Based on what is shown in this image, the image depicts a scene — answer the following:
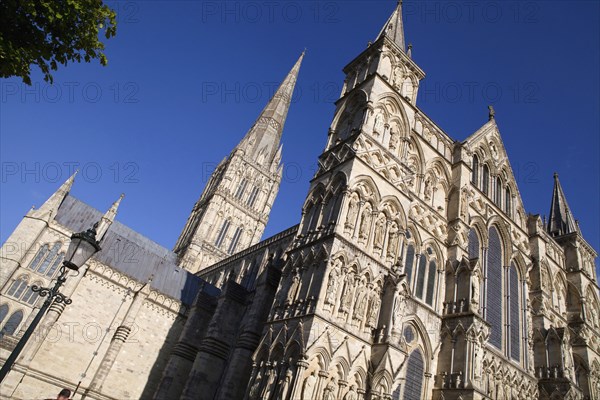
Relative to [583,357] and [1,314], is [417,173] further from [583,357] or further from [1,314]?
[1,314]

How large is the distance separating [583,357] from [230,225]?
38069mm

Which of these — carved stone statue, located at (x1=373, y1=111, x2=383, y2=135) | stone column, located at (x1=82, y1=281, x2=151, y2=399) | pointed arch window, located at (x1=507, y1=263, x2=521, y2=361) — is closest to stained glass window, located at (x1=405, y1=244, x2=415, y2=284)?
carved stone statue, located at (x1=373, y1=111, x2=383, y2=135)

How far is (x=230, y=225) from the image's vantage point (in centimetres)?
5106

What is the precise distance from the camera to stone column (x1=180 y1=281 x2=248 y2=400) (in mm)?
18359

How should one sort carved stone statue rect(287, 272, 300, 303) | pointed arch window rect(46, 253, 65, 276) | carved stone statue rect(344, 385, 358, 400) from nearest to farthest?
1. carved stone statue rect(344, 385, 358, 400)
2. carved stone statue rect(287, 272, 300, 303)
3. pointed arch window rect(46, 253, 65, 276)

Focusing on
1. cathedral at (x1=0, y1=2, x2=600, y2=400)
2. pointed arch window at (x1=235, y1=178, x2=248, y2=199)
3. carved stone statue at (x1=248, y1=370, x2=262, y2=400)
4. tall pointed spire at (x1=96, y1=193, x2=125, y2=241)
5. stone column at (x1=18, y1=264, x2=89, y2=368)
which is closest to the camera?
carved stone statue at (x1=248, y1=370, x2=262, y2=400)

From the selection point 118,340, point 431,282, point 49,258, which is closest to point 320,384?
point 431,282

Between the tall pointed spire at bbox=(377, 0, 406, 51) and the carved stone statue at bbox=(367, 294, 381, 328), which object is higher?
the tall pointed spire at bbox=(377, 0, 406, 51)

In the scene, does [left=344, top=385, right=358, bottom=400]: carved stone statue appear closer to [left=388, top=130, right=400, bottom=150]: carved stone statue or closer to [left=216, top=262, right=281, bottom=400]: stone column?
[left=216, top=262, right=281, bottom=400]: stone column

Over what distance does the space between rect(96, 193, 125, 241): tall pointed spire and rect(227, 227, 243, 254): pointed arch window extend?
1925cm

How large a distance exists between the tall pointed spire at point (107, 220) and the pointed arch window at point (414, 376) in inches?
876

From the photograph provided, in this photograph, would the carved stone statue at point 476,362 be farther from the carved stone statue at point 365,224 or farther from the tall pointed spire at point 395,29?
the tall pointed spire at point 395,29

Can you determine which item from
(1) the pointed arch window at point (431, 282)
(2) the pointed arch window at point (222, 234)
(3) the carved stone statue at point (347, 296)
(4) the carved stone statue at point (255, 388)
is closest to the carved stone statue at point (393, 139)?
(1) the pointed arch window at point (431, 282)

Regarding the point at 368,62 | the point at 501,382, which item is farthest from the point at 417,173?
the point at 501,382
